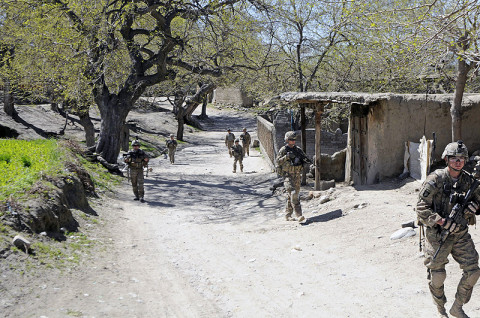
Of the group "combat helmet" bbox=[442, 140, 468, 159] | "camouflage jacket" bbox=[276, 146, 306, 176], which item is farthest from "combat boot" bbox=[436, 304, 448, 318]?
"camouflage jacket" bbox=[276, 146, 306, 176]

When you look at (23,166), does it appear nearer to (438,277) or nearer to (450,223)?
(438,277)

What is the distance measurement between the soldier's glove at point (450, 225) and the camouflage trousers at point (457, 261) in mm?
117

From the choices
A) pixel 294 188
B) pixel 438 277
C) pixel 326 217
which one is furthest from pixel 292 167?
pixel 438 277

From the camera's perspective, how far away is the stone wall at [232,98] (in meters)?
50.3

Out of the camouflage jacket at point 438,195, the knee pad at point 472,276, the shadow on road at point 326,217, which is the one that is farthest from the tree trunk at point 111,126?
the knee pad at point 472,276

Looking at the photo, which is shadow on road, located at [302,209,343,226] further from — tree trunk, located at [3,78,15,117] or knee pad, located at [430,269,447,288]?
tree trunk, located at [3,78,15,117]

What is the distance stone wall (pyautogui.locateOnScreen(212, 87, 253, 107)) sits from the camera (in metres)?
50.3

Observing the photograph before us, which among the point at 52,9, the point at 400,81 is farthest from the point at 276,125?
the point at 52,9

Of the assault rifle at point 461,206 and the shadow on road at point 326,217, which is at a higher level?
the assault rifle at point 461,206

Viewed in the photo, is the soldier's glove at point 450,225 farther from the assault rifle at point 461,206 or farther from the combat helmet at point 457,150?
the combat helmet at point 457,150

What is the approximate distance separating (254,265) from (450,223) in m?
3.24

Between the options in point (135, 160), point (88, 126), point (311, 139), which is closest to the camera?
point (135, 160)

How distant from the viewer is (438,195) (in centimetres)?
483

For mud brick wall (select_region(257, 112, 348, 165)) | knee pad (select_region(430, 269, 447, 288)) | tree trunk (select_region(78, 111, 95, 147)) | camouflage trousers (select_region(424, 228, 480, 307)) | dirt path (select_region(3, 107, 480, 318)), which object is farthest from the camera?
tree trunk (select_region(78, 111, 95, 147))
